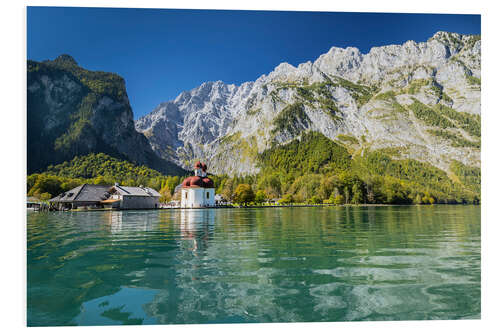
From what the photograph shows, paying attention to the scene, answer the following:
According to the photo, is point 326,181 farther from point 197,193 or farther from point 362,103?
point 362,103

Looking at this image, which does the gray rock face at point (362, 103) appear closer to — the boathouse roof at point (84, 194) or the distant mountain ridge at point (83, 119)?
the distant mountain ridge at point (83, 119)

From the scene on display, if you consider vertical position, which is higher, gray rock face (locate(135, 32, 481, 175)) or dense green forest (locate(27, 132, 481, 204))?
gray rock face (locate(135, 32, 481, 175))

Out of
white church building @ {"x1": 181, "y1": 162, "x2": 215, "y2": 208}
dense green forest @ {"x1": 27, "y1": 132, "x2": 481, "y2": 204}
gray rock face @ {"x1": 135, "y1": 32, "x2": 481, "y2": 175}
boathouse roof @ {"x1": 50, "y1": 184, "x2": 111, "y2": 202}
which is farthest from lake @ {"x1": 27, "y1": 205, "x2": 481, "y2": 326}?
gray rock face @ {"x1": 135, "y1": 32, "x2": 481, "y2": 175}

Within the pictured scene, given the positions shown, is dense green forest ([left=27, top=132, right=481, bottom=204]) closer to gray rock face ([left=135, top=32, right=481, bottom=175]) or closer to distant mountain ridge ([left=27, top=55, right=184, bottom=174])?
distant mountain ridge ([left=27, top=55, right=184, bottom=174])

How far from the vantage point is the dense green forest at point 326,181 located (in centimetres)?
5397

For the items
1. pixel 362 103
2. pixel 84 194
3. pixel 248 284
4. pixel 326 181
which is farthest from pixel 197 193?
pixel 362 103

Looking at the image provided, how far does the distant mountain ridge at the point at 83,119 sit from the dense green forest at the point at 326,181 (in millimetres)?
3465

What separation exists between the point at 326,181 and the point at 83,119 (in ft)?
199

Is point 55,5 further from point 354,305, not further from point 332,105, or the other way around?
point 332,105

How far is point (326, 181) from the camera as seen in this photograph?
61.6 meters

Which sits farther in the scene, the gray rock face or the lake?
the gray rock face

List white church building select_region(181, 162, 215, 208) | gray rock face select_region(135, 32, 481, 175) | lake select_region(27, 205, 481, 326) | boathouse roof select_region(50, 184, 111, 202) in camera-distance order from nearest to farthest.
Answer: lake select_region(27, 205, 481, 326)
boathouse roof select_region(50, 184, 111, 202)
white church building select_region(181, 162, 215, 208)
gray rock face select_region(135, 32, 481, 175)

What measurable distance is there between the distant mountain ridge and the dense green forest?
3.46 metres

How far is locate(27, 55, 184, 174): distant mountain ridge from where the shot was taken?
52872 millimetres
